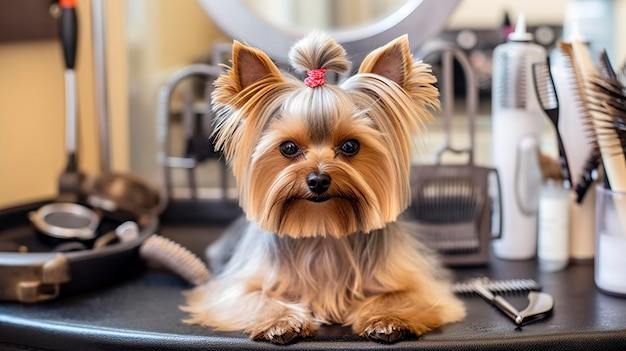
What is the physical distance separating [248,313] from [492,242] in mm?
533

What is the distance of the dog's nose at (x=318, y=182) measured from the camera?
2.98 ft

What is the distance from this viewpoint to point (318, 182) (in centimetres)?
91

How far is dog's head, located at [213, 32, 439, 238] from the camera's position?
3.05 feet

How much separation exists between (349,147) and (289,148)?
0.08 m

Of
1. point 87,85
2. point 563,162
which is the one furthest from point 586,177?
point 87,85

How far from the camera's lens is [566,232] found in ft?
4.12

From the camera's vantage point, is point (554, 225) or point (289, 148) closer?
point (289, 148)

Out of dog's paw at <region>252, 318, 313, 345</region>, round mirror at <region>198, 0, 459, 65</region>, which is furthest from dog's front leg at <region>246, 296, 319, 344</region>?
round mirror at <region>198, 0, 459, 65</region>

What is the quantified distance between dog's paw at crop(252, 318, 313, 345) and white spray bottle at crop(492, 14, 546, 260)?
0.50 m

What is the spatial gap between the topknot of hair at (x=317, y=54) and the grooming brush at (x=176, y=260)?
427 millimetres

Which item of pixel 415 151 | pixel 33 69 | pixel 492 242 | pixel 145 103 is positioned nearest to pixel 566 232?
pixel 492 242

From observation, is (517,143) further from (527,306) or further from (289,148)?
(289,148)

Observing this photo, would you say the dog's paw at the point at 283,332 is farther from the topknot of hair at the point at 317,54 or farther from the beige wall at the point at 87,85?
the beige wall at the point at 87,85

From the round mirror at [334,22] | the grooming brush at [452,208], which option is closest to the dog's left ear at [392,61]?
the round mirror at [334,22]
